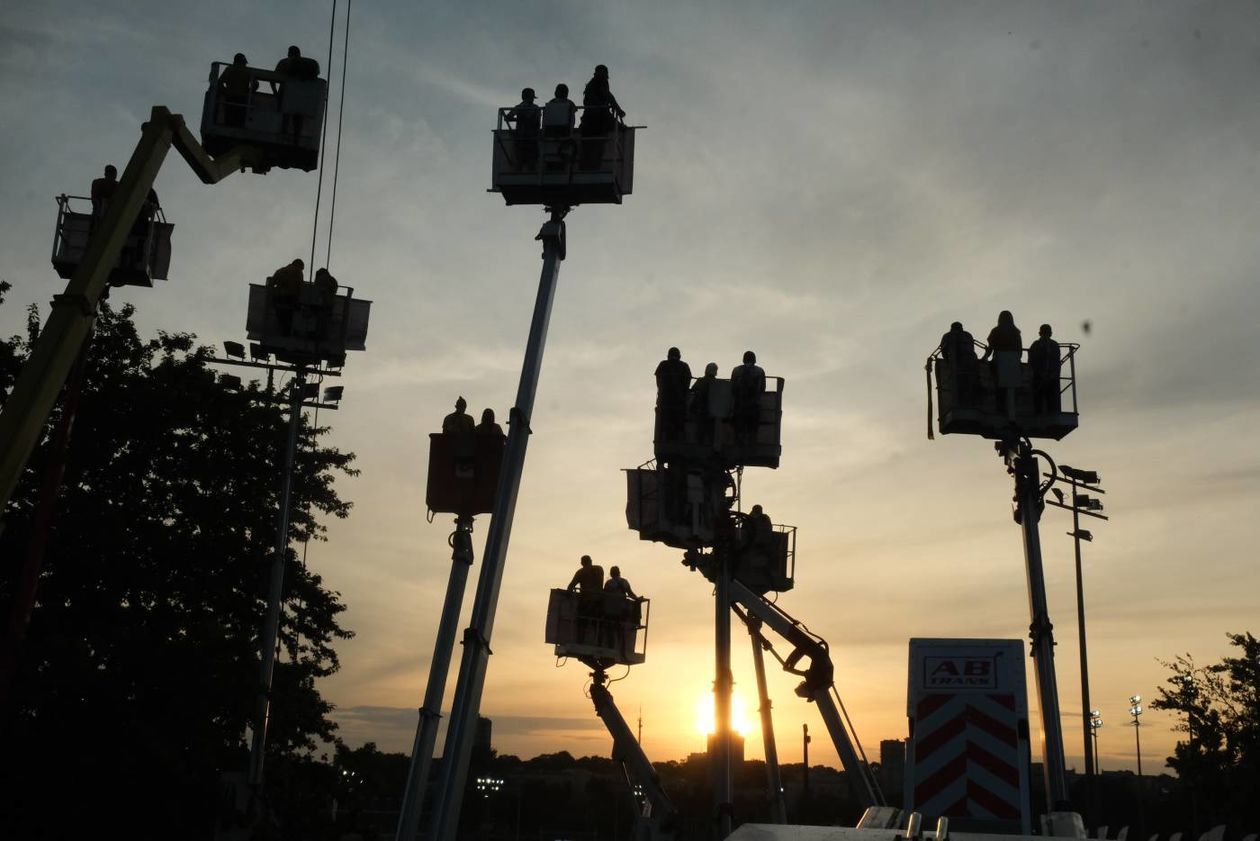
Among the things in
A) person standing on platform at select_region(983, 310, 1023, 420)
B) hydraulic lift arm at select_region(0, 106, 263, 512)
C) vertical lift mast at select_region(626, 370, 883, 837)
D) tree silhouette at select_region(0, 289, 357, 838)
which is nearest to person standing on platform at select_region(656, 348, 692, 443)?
vertical lift mast at select_region(626, 370, 883, 837)

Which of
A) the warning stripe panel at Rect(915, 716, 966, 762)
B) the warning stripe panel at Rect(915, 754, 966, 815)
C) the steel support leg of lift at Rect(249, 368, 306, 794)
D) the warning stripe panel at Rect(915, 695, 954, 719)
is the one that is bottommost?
the warning stripe panel at Rect(915, 754, 966, 815)

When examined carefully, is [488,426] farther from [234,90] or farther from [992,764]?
[992,764]

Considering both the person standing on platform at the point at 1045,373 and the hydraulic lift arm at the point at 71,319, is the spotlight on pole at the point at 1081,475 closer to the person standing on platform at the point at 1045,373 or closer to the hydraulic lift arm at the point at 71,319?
the person standing on platform at the point at 1045,373

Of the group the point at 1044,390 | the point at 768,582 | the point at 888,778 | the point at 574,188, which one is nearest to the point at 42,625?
the point at 768,582

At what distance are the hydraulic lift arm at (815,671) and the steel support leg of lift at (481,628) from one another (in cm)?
1225

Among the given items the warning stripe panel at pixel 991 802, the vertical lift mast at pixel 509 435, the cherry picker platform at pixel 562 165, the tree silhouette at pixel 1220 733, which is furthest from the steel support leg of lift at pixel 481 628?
the tree silhouette at pixel 1220 733

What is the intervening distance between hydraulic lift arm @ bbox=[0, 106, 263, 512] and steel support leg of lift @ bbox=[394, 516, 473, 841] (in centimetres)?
511

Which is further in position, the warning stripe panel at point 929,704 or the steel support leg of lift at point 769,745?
the steel support leg of lift at point 769,745

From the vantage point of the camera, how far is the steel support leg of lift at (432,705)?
14.1 metres

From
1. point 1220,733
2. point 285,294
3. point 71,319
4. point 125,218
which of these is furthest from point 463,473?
point 1220,733

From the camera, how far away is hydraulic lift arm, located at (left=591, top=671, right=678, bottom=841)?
30391 millimetres

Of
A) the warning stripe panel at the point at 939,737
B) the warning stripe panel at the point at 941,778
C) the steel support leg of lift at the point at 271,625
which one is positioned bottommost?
the warning stripe panel at the point at 941,778

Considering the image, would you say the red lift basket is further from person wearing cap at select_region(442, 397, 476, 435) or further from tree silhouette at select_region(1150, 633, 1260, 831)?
→ tree silhouette at select_region(1150, 633, 1260, 831)

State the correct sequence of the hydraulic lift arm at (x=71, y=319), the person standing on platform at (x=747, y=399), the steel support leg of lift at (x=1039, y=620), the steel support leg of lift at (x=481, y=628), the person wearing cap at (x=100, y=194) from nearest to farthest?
the hydraulic lift arm at (x=71, y=319)
the steel support leg of lift at (x=481, y=628)
the person wearing cap at (x=100, y=194)
the steel support leg of lift at (x=1039, y=620)
the person standing on platform at (x=747, y=399)
